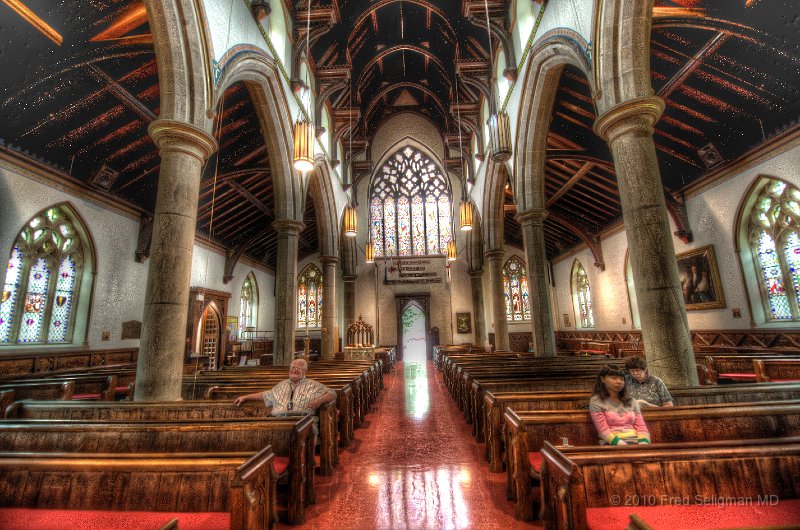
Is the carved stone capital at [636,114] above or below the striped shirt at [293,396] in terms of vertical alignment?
above

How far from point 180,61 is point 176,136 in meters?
1.19

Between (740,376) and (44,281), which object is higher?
(44,281)

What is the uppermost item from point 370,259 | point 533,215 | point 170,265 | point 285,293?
point 370,259

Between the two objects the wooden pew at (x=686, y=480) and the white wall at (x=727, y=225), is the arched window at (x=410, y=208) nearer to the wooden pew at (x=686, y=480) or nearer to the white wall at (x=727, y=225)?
the white wall at (x=727, y=225)

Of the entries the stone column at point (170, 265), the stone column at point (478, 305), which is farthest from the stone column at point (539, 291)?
the stone column at point (478, 305)

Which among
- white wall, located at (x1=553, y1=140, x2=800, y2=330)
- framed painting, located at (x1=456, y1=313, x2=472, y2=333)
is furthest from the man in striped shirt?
framed painting, located at (x1=456, y1=313, x2=472, y2=333)

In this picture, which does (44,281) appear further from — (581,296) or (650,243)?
(581,296)

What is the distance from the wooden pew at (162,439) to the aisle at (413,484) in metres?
0.45

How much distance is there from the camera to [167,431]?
2.65 meters

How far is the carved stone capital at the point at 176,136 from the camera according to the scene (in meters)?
4.88

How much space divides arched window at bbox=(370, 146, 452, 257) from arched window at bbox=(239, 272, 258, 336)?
6.13 metres

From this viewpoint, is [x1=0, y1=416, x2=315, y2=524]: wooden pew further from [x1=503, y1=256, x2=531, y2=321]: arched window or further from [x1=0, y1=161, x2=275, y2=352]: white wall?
[x1=503, y1=256, x2=531, y2=321]: arched window

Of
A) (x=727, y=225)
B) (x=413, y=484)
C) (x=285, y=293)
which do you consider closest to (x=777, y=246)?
(x=727, y=225)

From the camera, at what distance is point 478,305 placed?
17938 mm
